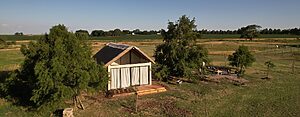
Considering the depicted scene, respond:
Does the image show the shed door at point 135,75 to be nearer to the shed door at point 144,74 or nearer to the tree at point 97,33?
the shed door at point 144,74

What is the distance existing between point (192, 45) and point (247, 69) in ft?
35.1

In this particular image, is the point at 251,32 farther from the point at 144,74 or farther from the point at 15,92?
the point at 15,92

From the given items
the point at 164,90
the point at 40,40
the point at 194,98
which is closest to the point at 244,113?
the point at 194,98

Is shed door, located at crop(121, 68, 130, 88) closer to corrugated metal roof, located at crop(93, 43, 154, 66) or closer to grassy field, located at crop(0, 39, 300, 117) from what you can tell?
corrugated metal roof, located at crop(93, 43, 154, 66)

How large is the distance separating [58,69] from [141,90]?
291 inches

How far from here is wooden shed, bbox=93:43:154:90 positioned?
63.0 feet

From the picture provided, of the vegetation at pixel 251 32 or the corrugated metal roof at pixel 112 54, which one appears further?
the vegetation at pixel 251 32

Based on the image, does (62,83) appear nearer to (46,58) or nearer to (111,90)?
(46,58)

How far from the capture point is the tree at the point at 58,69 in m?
13.3

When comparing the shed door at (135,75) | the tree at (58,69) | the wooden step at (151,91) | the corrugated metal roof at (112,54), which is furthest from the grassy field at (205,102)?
the corrugated metal roof at (112,54)

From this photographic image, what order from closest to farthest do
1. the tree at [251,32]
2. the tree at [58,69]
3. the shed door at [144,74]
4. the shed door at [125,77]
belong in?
the tree at [58,69]
the shed door at [125,77]
the shed door at [144,74]
the tree at [251,32]

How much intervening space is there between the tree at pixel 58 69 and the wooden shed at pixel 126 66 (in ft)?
12.0

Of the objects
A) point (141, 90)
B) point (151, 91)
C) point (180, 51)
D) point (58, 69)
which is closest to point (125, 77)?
point (141, 90)

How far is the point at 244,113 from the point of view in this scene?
1483cm
